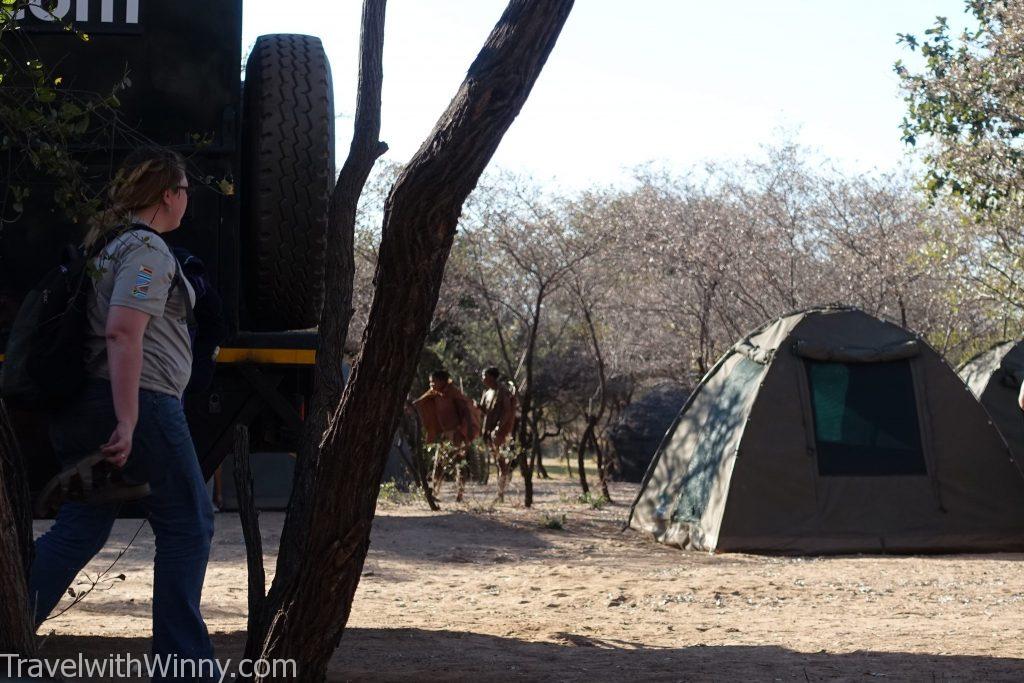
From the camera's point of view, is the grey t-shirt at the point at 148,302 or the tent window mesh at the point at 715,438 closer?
the grey t-shirt at the point at 148,302

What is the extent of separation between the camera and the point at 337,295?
4.38 metres

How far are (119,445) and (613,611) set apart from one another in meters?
4.25

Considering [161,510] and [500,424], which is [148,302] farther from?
[500,424]

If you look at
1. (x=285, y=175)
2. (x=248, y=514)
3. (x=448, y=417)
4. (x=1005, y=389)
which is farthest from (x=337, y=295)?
(x=448, y=417)

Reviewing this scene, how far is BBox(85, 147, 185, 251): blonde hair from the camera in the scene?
3502 mm

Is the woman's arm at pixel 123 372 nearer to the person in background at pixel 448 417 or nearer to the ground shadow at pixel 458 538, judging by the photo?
the ground shadow at pixel 458 538

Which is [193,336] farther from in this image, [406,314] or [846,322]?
[846,322]

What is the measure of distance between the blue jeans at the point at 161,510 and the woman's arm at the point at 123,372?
10 centimetres

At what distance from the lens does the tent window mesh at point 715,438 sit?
9875mm

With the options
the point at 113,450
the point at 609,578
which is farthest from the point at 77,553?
the point at 609,578

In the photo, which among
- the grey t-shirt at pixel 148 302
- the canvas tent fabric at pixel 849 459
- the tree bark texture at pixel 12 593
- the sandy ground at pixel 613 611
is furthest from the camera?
the canvas tent fabric at pixel 849 459

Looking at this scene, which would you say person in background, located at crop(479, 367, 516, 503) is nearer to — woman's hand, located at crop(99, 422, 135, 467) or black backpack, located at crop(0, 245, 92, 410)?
black backpack, located at crop(0, 245, 92, 410)

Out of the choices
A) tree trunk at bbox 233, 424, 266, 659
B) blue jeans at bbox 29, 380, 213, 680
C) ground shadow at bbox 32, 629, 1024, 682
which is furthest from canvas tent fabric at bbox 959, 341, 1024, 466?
blue jeans at bbox 29, 380, 213, 680

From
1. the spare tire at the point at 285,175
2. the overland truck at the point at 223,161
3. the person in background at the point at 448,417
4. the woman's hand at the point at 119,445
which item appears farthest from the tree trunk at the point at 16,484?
the person in background at the point at 448,417
